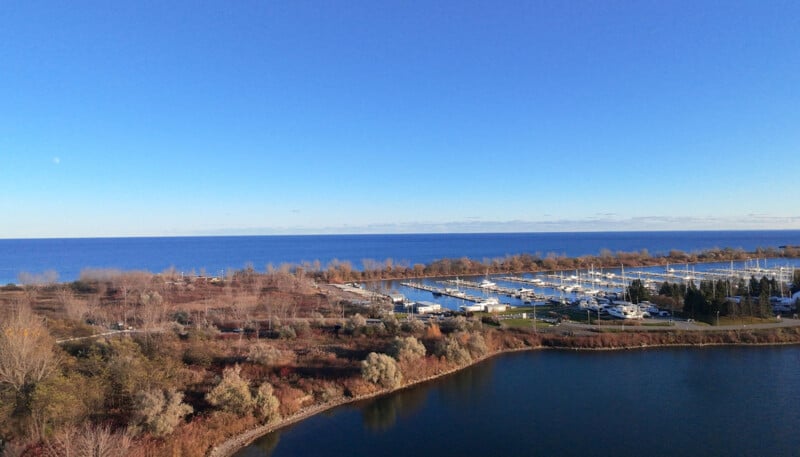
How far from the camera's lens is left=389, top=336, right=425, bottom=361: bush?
22203 millimetres

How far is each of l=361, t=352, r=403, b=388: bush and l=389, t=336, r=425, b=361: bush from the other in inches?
58.6

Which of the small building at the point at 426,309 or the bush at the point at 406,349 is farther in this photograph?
the small building at the point at 426,309

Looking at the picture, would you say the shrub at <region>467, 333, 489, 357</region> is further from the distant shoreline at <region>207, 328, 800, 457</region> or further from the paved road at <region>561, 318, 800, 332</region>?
the paved road at <region>561, 318, 800, 332</region>

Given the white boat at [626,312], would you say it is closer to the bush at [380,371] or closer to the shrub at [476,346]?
the shrub at [476,346]

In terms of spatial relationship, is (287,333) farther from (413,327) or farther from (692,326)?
(692,326)

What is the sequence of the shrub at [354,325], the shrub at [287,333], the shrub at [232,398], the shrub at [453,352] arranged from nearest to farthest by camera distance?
1. the shrub at [232,398]
2. the shrub at [453,352]
3. the shrub at [287,333]
4. the shrub at [354,325]

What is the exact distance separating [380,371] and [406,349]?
94.5 inches

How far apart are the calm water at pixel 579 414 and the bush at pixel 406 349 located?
65.8 inches

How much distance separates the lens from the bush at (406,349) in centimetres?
2220

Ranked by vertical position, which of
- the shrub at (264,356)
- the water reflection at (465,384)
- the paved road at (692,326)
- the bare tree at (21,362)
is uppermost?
the bare tree at (21,362)

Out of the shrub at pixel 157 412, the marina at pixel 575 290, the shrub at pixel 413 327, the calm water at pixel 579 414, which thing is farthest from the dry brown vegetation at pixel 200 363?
the marina at pixel 575 290

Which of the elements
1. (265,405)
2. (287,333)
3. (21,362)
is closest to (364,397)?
(265,405)

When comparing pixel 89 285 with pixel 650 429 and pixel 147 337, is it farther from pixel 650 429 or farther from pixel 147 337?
pixel 650 429

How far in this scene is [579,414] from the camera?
17.7 m
